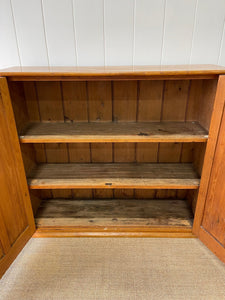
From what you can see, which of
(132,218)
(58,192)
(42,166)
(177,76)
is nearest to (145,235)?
(132,218)

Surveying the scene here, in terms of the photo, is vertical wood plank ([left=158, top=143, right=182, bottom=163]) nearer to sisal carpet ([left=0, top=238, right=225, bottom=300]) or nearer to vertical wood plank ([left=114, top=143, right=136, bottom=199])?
vertical wood plank ([left=114, top=143, right=136, bottom=199])

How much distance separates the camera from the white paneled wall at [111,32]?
4.63 ft

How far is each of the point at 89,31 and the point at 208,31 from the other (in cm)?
82

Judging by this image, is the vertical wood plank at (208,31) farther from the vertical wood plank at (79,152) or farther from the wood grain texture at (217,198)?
the vertical wood plank at (79,152)

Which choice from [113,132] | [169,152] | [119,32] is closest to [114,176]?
[113,132]

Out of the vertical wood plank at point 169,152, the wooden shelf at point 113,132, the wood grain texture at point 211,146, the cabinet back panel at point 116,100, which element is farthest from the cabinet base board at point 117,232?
the cabinet back panel at point 116,100

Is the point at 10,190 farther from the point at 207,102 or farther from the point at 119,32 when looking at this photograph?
the point at 207,102

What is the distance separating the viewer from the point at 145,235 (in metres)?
1.64

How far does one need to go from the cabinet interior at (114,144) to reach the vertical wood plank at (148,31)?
165 millimetres

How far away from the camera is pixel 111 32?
1.47m

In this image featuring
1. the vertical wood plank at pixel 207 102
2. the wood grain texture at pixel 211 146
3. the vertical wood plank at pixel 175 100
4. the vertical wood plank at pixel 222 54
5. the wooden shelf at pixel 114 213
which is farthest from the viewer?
the wooden shelf at pixel 114 213

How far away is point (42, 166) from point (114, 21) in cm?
124

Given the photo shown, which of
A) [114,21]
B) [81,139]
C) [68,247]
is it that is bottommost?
[68,247]

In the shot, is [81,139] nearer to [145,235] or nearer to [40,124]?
[40,124]
